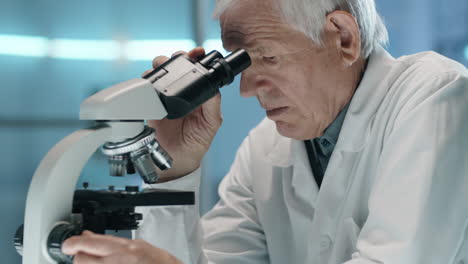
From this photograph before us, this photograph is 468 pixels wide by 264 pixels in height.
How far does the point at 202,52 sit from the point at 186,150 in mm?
252

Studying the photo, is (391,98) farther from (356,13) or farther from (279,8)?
(279,8)

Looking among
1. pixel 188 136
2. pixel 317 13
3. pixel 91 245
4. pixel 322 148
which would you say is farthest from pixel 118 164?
pixel 322 148

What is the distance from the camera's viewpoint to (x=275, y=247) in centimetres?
159

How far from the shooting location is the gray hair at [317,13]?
4.28 ft

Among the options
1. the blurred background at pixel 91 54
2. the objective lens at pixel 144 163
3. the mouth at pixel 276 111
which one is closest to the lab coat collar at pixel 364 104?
the mouth at pixel 276 111

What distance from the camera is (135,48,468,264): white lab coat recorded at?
111cm

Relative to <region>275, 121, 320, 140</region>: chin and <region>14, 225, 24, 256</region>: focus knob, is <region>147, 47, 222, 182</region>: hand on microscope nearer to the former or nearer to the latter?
<region>275, 121, 320, 140</region>: chin

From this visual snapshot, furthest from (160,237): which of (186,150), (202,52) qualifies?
(202,52)

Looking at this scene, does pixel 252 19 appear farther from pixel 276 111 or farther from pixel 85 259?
pixel 85 259

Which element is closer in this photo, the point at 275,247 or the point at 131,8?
the point at 275,247

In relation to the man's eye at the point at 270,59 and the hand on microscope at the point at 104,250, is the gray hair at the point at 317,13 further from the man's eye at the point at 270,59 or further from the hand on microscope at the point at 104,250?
the hand on microscope at the point at 104,250

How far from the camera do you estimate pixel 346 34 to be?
1369mm

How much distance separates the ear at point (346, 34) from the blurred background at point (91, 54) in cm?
117

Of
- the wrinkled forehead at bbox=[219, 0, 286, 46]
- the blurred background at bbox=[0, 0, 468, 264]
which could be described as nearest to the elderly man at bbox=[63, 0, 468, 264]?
the wrinkled forehead at bbox=[219, 0, 286, 46]
